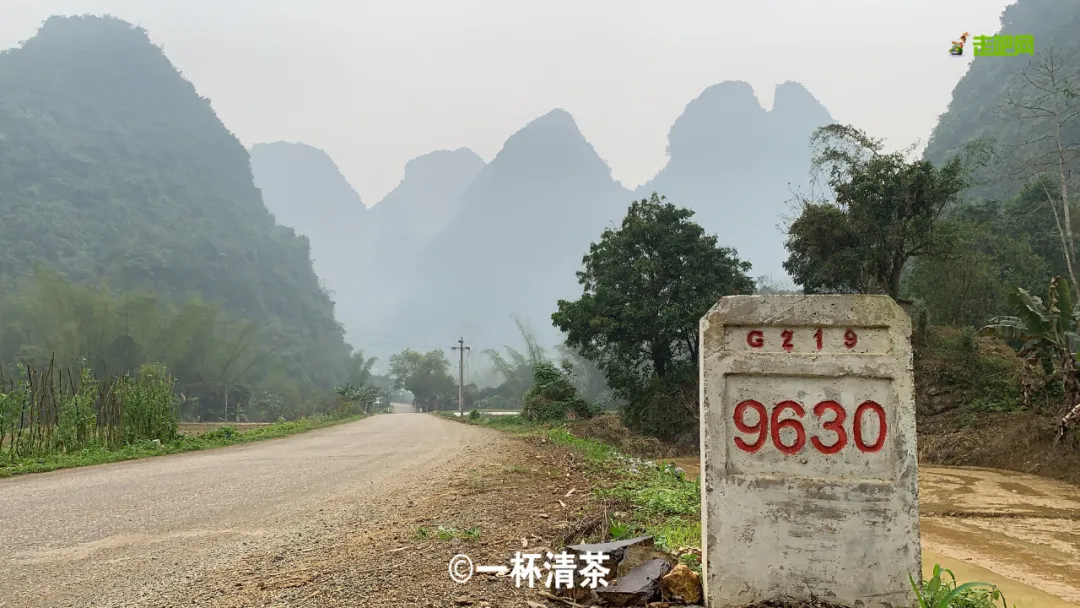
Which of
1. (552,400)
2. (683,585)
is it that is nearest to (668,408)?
(552,400)

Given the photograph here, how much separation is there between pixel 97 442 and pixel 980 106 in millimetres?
63168

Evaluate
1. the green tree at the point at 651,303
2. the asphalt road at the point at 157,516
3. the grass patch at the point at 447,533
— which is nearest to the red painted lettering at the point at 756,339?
the grass patch at the point at 447,533

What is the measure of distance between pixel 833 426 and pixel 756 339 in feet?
1.81

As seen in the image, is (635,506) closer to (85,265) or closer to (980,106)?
(85,265)

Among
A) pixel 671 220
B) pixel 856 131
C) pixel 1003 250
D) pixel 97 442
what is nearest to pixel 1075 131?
pixel 1003 250

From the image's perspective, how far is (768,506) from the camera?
2.89 meters

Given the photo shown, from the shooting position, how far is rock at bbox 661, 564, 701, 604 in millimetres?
2990

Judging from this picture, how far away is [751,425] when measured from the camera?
2.96 metres

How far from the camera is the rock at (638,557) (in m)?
3.38

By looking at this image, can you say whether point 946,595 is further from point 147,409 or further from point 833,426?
point 147,409

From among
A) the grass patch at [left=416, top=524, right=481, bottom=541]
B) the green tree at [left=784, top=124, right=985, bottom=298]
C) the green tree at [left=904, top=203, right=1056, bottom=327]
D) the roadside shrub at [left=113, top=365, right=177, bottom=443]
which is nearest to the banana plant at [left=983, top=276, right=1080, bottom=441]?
the green tree at [left=784, top=124, right=985, bottom=298]

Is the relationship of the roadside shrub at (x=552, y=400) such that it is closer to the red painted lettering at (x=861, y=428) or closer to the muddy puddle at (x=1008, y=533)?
the muddy puddle at (x=1008, y=533)

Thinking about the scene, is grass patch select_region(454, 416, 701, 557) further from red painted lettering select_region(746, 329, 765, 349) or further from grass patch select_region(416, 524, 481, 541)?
red painted lettering select_region(746, 329, 765, 349)

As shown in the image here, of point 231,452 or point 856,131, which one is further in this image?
point 856,131
